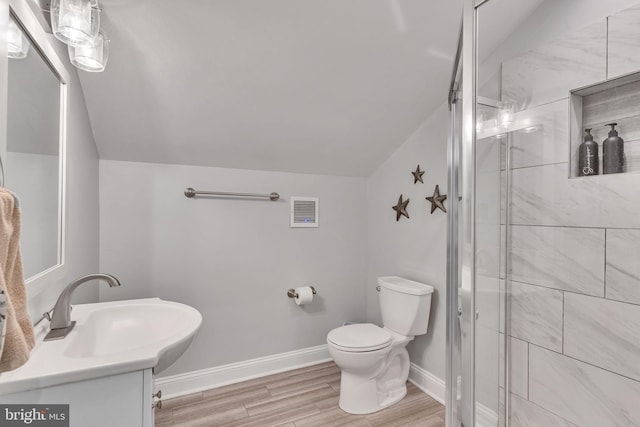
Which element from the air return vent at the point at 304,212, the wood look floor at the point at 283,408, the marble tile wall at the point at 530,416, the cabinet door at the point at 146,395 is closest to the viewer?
the cabinet door at the point at 146,395

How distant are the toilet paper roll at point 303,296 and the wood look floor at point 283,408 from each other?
1.82 ft

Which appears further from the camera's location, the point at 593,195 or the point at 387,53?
the point at 387,53

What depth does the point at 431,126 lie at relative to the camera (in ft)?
6.89

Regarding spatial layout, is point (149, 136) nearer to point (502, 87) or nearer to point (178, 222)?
point (178, 222)

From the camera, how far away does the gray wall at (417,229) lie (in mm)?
2027

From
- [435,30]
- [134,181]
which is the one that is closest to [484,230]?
[435,30]

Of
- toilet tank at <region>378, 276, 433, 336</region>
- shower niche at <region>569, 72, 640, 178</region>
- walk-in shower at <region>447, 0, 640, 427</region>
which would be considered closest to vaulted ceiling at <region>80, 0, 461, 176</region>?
walk-in shower at <region>447, 0, 640, 427</region>

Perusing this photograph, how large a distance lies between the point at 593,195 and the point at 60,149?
216 centimetres

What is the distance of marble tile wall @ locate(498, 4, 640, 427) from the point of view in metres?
1.15

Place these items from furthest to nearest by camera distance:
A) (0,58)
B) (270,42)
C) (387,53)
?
(387,53)
(270,42)
(0,58)

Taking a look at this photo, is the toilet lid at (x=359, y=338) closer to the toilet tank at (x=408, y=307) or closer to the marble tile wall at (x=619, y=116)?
the toilet tank at (x=408, y=307)

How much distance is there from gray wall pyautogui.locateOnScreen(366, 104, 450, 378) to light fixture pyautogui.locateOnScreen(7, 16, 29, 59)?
193 cm

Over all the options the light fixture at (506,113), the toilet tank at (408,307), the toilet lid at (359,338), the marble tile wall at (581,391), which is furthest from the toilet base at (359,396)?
the light fixture at (506,113)

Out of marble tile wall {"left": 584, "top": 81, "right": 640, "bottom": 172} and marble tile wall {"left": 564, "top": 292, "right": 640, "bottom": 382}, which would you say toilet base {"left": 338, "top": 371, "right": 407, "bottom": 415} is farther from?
marble tile wall {"left": 584, "top": 81, "right": 640, "bottom": 172}
